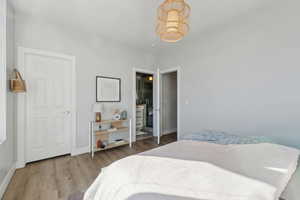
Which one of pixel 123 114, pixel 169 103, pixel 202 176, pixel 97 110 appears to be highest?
pixel 169 103

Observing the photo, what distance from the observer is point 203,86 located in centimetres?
316

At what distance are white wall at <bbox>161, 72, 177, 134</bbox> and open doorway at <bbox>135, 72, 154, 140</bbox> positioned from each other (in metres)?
0.57

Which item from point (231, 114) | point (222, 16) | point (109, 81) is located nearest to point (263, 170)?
point (231, 114)

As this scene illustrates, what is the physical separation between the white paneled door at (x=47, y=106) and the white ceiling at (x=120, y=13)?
733 millimetres

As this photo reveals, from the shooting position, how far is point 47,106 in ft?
8.74

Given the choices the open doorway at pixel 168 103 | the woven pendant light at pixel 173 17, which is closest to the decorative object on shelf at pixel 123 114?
the open doorway at pixel 168 103

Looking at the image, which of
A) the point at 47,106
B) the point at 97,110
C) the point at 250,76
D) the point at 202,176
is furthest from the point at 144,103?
the point at 202,176

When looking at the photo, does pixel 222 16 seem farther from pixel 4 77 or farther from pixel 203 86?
pixel 4 77

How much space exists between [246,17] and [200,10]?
928mm

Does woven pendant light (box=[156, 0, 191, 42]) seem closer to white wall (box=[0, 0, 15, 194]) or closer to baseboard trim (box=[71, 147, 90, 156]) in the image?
white wall (box=[0, 0, 15, 194])

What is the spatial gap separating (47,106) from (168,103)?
136 inches

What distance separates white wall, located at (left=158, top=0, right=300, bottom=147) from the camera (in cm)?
206

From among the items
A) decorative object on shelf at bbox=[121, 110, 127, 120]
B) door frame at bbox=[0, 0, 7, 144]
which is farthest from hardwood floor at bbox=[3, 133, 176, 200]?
decorative object on shelf at bbox=[121, 110, 127, 120]

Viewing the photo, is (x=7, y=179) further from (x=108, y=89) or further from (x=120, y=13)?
(x=120, y=13)
